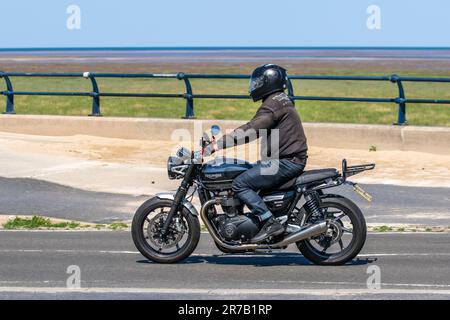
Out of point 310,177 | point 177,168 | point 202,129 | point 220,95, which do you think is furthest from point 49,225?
point 220,95

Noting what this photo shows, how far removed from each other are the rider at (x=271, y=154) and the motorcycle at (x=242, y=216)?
3.9 inches

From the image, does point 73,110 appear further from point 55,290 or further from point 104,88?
point 55,290

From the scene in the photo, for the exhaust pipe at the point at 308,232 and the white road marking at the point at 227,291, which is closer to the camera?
the white road marking at the point at 227,291

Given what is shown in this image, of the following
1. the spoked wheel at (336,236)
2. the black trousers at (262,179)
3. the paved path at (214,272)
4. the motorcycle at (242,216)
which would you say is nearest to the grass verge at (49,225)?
the paved path at (214,272)

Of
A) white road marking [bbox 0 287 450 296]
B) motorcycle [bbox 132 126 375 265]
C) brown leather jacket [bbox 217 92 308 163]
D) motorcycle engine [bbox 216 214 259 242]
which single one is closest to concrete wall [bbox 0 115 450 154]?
motorcycle [bbox 132 126 375 265]

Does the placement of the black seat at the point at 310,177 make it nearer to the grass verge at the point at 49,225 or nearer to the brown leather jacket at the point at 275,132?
the brown leather jacket at the point at 275,132

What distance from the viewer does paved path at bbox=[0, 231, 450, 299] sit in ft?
31.7

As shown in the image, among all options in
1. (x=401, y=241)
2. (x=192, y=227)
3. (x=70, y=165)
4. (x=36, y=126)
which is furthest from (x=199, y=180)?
(x=36, y=126)

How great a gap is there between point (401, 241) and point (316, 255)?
6.71ft

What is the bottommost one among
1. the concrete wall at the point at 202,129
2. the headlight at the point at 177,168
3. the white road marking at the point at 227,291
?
the white road marking at the point at 227,291

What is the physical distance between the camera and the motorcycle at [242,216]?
10734 millimetres

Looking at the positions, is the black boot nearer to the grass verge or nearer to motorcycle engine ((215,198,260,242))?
motorcycle engine ((215,198,260,242))

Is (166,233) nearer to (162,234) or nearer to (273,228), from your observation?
(162,234)

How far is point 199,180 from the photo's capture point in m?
11.0
